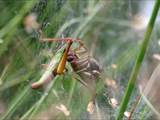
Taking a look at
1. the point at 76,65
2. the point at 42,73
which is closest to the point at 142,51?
the point at 76,65

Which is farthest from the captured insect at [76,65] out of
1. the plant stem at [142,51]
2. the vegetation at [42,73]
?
the plant stem at [142,51]

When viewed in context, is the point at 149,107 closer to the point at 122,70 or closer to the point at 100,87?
the point at 100,87

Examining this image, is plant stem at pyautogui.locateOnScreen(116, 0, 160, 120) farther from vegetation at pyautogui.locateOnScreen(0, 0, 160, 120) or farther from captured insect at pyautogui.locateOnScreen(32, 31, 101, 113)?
captured insect at pyautogui.locateOnScreen(32, 31, 101, 113)

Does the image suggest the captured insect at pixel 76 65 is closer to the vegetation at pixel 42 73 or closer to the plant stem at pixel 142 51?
the vegetation at pixel 42 73

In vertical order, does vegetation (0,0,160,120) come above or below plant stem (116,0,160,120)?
below

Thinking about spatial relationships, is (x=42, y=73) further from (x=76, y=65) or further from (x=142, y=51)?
(x=142, y=51)

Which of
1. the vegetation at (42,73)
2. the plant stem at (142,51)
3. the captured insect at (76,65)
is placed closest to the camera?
the plant stem at (142,51)

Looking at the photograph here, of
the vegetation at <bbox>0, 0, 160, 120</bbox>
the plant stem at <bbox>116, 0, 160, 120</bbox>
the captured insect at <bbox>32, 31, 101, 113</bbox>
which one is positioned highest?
the plant stem at <bbox>116, 0, 160, 120</bbox>

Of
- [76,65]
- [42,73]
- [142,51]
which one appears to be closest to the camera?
[142,51]

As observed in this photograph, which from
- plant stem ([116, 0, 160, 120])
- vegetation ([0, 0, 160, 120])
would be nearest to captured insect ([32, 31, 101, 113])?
vegetation ([0, 0, 160, 120])
